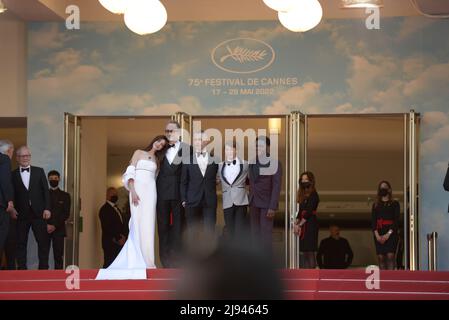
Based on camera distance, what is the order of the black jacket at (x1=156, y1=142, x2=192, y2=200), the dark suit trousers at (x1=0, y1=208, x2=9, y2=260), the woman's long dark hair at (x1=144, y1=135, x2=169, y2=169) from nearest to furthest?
the dark suit trousers at (x1=0, y1=208, x2=9, y2=260) → the woman's long dark hair at (x1=144, y1=135, x2=169, y2=169) → the black jacket at (x1=156, y1=142, x2=192, y2=200)

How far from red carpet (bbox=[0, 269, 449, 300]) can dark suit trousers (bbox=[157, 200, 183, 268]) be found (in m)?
1.42

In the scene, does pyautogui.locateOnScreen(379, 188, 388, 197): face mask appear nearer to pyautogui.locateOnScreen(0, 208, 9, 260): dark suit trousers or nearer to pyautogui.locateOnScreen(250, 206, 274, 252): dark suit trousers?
pyautogui.locateOnScreen(250, 206, 274, 252): dark suit trousers

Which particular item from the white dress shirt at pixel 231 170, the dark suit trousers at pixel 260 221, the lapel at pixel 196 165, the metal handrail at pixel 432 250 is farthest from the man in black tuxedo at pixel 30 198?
the metal handrail at pixel 432 250

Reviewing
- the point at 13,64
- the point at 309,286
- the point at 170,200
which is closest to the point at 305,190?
the point at 170,200

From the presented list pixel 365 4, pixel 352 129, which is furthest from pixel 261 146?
pixel 352 129

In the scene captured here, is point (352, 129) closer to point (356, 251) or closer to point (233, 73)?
point (233, 73)

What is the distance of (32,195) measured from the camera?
10.3m

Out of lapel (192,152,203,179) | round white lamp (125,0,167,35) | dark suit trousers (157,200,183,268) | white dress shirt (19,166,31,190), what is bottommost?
dark suit trousers (157,200,183,268)

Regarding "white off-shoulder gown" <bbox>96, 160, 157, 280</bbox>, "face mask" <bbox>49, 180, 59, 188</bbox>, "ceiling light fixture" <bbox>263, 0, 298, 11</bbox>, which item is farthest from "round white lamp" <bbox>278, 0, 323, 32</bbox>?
"face mask" <bbox>49, 180, 59, 188</bbox>

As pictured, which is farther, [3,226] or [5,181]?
[5,181]

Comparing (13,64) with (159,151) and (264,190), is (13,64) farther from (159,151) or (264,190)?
(264,190)

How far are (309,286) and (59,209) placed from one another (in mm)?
4213

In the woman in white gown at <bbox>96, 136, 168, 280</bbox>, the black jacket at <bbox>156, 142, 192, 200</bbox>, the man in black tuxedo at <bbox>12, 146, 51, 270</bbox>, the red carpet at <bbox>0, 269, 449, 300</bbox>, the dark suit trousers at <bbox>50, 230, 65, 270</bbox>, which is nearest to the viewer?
the red carpet at <bbox>0, 269, 449, 300</bbox>

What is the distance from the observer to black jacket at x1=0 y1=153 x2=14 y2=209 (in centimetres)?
960
